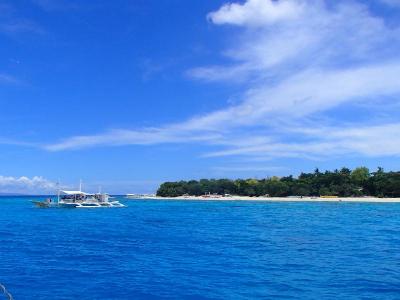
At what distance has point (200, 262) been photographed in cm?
3278

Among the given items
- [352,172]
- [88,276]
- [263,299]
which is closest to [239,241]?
[88,276]

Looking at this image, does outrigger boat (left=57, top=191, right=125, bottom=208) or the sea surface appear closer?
the sea surface

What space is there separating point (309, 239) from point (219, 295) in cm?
2517

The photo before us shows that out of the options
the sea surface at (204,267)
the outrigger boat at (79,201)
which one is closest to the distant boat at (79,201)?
the outrigger boat at (79,201)

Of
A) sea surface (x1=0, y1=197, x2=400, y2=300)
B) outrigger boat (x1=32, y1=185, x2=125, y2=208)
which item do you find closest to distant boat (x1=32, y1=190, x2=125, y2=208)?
outrigger boat (x1=32, y1=185, x2=125, y2=208)

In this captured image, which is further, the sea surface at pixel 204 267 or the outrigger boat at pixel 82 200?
the outrigger boat at pixel 82 200

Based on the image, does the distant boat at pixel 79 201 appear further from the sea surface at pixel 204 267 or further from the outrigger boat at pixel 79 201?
the sea surface at pixel 204 267

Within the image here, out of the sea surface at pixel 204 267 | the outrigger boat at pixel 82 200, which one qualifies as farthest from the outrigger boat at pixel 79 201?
the sea surface at pixel 204 267

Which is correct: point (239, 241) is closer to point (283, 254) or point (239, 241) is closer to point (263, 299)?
point (283, 254)

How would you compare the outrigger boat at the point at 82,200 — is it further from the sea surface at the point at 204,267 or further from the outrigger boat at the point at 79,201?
the sea surface at the point at 204,267

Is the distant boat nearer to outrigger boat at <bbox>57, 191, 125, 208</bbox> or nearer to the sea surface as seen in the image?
outrigger boat at <bbox>57, 191, 125, 208</bbox>

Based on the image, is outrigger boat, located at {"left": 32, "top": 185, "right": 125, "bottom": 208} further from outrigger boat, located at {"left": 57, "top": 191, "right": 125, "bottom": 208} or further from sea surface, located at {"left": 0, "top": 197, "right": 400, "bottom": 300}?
sea surface, located at {"left": 0, "top": 197, "right": 400, "bottom": 300}

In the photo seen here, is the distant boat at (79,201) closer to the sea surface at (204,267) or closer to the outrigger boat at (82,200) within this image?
the outrigger boat at (82,200)

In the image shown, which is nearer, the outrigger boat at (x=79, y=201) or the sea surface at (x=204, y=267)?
the sea surface at (x=204, y=267)
